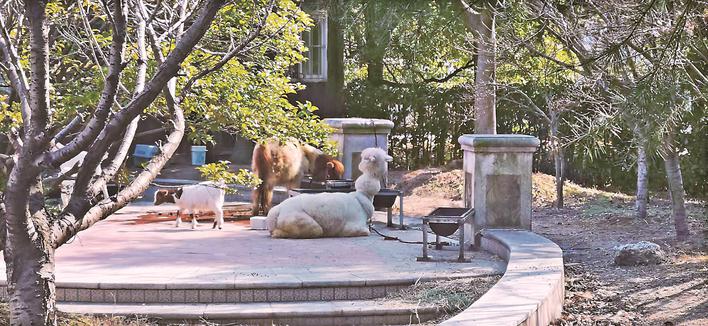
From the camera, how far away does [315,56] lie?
1989 centimetres

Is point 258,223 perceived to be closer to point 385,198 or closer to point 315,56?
point 385,198

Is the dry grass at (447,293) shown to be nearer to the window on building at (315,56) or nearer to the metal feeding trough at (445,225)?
the metal feeding trough at (445,225)

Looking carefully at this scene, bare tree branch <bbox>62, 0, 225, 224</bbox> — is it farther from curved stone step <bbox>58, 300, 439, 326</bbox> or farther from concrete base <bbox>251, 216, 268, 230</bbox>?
concrete base <bbox>251, 216, 268, 230</bbox>

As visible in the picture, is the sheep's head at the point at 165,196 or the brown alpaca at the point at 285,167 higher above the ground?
the brown alpaca at the point at 285,167

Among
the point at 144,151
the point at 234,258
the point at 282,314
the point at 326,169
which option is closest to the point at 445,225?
the point at 234,258

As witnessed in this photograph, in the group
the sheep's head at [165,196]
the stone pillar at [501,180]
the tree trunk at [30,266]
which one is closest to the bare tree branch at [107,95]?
the tree trunk at [30,266]

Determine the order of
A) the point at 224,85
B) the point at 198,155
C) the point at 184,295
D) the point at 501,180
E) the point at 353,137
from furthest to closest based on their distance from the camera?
the point at 198,155, the point at 353,137, the point at 501,180, the point at 224,85, the point at 184,295

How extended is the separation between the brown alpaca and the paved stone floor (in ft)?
2.64

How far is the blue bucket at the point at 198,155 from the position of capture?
58.6 ft

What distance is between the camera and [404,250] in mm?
9109

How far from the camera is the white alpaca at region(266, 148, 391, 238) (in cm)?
975

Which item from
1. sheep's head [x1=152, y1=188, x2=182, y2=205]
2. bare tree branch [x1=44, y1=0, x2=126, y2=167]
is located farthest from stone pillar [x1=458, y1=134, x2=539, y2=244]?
bare tree branch [x1=44, y1=0, x2=126, y2=167]

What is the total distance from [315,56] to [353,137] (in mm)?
7376

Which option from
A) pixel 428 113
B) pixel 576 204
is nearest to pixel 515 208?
pixel 576 204
